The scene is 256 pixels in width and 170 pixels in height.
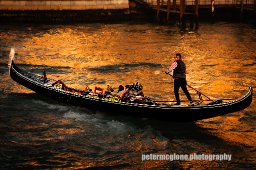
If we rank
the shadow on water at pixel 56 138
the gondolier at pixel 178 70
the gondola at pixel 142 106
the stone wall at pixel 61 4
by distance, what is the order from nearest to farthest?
the shadow on water at pixel 56 138, the gondola at pixel 142 106, the gondolier at pixel 178 70, the stone wall at pixel 61 4

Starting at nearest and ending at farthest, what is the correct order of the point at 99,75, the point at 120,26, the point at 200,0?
the point at 99,75 < the point at 120,26 < the point at 200,0

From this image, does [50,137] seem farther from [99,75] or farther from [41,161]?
[99,75]

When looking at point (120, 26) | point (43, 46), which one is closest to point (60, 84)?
point (43, 46)

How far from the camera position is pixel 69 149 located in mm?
10758

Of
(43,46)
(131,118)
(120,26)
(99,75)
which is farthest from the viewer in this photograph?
(120,26)

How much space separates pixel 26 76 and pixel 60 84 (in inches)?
77.2

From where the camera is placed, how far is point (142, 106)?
11.8 m

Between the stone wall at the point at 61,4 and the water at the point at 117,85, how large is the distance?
4.14 m

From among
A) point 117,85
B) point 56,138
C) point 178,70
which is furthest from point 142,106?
point 117,85

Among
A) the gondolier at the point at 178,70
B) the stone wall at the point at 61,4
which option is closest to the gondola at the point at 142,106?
the gondolier at the point at 178,70

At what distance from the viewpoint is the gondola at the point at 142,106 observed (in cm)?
1087

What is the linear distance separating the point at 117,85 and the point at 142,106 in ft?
Answer: 18.2

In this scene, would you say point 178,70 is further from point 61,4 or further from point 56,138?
point 61,4

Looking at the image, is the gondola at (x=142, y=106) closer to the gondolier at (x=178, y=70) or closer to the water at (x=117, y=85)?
the water at (x=117, y=85)
